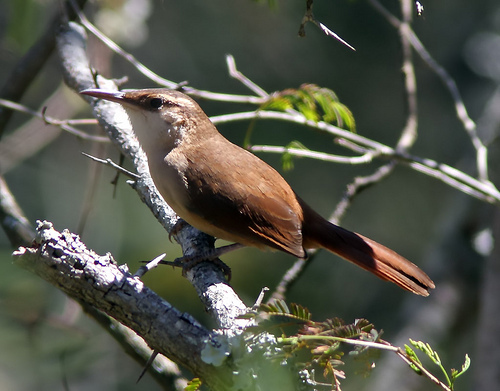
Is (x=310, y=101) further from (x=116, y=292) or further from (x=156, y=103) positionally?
(x=116, y=292)

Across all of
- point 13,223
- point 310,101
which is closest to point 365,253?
point 310,101

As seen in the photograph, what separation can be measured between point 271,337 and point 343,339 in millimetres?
246

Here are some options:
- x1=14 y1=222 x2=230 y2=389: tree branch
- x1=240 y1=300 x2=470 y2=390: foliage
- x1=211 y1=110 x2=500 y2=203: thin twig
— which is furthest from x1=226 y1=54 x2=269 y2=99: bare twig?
x1=240 y1=300 x2=470 y2=390: foliage

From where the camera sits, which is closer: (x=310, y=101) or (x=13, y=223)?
(x=310, y=101)

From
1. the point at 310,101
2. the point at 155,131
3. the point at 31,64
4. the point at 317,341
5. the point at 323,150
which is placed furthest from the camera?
the point at 323,150

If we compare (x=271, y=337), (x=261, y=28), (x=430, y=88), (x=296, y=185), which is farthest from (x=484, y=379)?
(x=261, y=28)

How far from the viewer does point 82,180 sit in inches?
304

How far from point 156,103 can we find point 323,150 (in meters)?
4.15

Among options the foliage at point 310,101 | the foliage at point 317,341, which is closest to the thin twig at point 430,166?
the foliage at point 310,101

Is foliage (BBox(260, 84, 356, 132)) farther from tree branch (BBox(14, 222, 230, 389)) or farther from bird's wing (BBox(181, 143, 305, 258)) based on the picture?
tree branch (BBox(14, 222, 230, 389))

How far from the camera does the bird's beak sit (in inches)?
126

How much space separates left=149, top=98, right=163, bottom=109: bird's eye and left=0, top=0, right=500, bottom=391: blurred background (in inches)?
30.3

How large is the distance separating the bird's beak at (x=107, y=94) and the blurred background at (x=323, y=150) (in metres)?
0.87

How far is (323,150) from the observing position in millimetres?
7457
